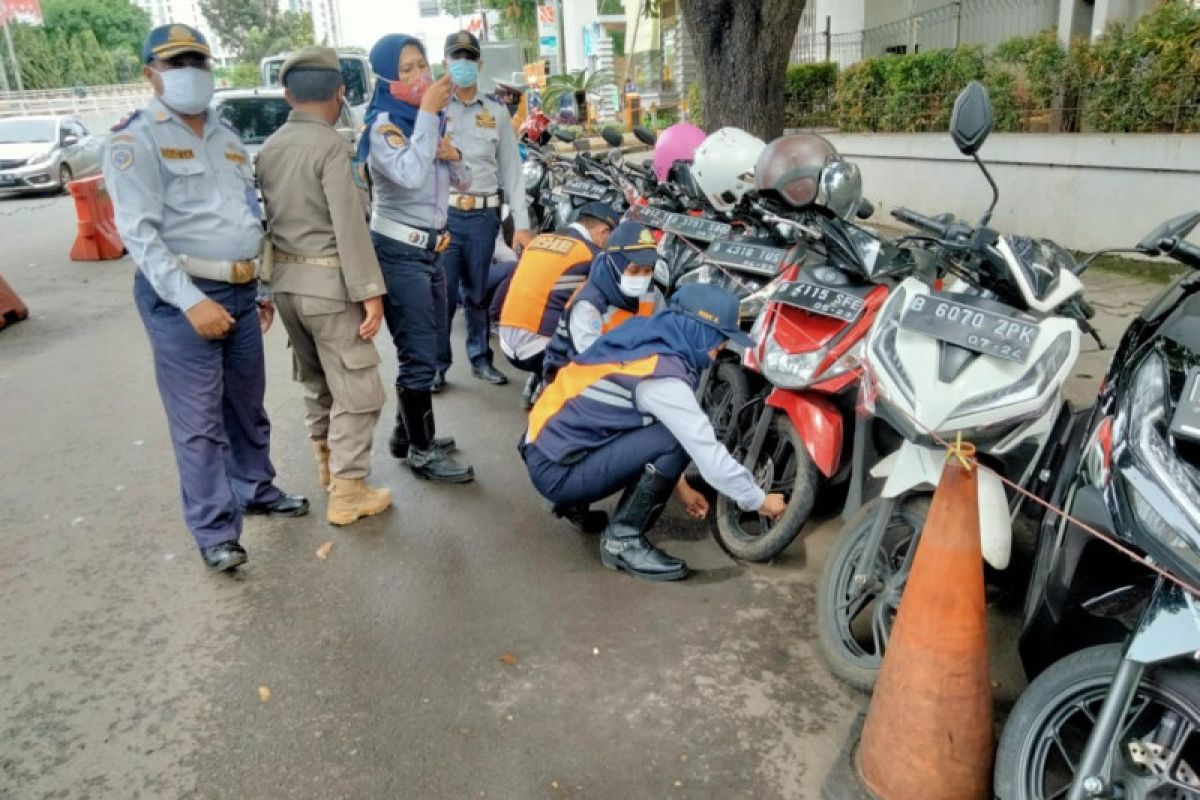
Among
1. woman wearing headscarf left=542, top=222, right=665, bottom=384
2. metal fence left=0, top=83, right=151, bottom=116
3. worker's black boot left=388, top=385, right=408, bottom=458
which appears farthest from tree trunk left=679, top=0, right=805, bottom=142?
metal fence left=0, top=83, right=151, bottom=116

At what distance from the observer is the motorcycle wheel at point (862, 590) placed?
2580 mm

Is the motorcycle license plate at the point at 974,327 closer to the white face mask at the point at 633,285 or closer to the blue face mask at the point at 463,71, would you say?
the white face mask at the point at 633,285

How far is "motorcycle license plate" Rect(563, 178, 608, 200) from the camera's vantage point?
6.14m

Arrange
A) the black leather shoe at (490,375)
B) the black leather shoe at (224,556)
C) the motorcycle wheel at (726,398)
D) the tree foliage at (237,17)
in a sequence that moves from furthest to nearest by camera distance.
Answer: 1. the tree foliage at (237,17)
2. the black leather shoe at (490,375)
3. the motorcycle wheel at (726,398)
4. the black leather shoe at (224,556)

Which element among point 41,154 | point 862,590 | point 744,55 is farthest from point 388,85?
point 41,154

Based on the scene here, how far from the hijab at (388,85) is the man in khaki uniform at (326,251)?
263 millimetres

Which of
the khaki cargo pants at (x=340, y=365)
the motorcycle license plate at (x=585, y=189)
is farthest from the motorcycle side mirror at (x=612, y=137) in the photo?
the khaki cargo pants at (x=340, y=365)

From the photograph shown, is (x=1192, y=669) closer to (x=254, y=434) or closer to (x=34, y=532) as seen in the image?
(x=254, y=434)

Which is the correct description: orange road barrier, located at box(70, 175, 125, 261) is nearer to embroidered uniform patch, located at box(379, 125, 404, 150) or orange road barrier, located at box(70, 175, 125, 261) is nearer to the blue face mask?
the blue face mask

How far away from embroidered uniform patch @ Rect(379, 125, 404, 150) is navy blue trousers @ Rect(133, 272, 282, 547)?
0.82 metres

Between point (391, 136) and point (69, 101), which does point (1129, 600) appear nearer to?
point (391, 136)

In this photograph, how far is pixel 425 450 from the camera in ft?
14.3

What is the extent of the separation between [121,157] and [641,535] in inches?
87.4

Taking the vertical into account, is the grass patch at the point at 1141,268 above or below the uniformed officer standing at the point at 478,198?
below
